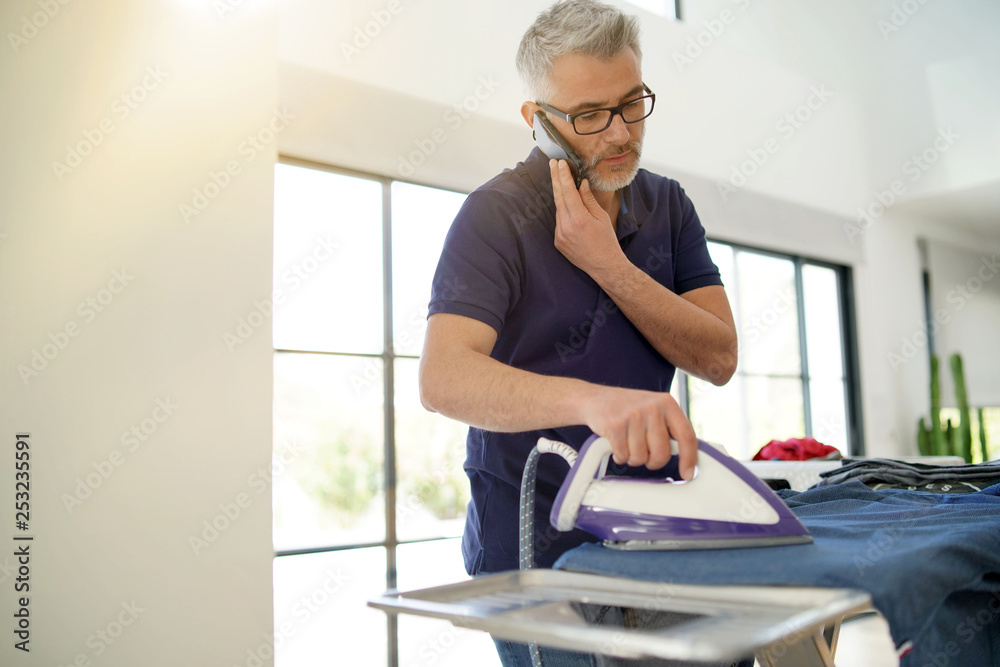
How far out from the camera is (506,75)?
3.36 meters

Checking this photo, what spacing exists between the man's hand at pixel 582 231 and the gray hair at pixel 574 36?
0.51 feet

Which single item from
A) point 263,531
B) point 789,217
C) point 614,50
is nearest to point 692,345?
point 614,50

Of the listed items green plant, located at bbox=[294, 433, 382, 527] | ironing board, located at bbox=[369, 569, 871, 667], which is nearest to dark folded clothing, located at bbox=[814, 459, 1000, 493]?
ironing board, located at bbox=[369, 569, 871, 667]

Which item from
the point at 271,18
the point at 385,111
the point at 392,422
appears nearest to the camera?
the point at 271,18

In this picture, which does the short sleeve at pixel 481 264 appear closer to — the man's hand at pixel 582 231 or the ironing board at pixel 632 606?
the man's hand at pixel 582 231

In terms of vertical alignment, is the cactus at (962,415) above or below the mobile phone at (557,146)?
below

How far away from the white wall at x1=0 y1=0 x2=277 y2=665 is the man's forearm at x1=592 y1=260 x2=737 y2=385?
1275 mm

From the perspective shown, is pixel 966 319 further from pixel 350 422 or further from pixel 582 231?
pixel 582 231

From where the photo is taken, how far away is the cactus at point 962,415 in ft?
17.9

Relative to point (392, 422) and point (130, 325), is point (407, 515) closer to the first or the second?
point (392, 422)

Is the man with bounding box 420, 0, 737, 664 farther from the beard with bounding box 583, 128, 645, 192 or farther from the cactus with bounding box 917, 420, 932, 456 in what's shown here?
the cactus with bounding box 917, 420, 932, 456

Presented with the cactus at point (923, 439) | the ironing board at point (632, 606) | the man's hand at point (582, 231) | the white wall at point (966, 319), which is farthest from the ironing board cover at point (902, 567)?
the white wall at point (966, 319)

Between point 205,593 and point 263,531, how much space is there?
194mm

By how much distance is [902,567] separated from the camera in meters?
0.66
